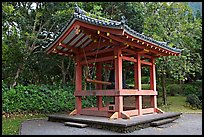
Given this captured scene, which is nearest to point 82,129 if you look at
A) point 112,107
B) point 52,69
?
point 112,107

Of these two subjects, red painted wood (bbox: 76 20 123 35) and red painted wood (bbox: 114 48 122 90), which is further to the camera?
red painted wood (bbox: 114 48 122 90)

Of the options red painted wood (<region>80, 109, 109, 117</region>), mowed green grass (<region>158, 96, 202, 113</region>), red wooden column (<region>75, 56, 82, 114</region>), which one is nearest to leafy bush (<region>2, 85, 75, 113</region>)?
red wooden column (<region>75, 56, 82, 114</region>)

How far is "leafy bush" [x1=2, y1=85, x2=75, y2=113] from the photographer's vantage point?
8.91m

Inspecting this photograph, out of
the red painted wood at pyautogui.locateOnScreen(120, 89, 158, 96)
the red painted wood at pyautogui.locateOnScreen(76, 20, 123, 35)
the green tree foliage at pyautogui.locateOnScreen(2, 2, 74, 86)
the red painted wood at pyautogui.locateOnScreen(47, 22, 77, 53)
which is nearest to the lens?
the red painted wood at pyautogui.locateOnScreen(76, 20, 123, 35)

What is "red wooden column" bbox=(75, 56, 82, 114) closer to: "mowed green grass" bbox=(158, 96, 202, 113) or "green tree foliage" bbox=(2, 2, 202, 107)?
"green tree foliage" bbox=(2, 2, 202, 107)

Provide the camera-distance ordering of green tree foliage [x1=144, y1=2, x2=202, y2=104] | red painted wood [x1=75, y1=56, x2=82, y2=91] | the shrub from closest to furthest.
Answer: red painted wood [x1=75, y1=56, x2=82, y2=91] → green tree foliage [x1=144, y1=2, x2=202, y2=104] → the shrub

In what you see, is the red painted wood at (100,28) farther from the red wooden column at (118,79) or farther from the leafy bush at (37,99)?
the leafy bush at (37,99)

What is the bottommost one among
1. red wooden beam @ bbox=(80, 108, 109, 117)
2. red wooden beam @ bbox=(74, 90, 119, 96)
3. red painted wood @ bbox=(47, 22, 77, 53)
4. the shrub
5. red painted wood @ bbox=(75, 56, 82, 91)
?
red wooden beam @ bbox=(80, 108, 109, 117)

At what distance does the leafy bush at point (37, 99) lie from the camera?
891cm

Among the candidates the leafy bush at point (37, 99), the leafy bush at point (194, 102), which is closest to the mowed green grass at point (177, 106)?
the leafy bush at point (194, 102)

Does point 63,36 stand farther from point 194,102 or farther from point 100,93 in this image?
point 194,102

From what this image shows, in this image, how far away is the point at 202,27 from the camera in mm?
12242

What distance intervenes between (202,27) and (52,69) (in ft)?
28.7

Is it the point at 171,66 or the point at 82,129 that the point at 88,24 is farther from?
the point at 171,66
